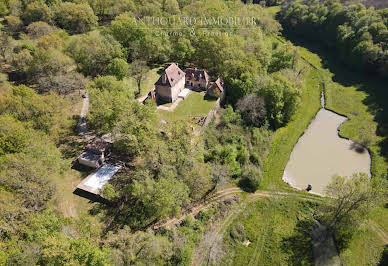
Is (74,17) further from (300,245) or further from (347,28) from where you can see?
(347,28)

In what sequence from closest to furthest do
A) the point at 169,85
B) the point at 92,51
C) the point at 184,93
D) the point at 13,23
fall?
1. the point at 169,85
2. the point at 92,51
3. the point at 184,93
4. the point at 13,23

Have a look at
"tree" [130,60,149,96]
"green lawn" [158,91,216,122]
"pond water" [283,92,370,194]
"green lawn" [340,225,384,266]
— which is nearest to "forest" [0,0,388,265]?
"tree" [130,60,149,96]

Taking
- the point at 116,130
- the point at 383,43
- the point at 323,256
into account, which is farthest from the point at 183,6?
the point at 323,256

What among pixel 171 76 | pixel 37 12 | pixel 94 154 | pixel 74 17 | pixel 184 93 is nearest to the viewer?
pixel 94 154

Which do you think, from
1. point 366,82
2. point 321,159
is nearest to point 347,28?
point 366,82

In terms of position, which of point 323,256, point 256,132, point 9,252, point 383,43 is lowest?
point 323,256

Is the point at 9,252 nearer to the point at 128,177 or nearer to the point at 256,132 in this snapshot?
the point at 128,177

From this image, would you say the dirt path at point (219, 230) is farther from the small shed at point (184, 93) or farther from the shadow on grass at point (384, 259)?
the small shed at point (184, 93)
